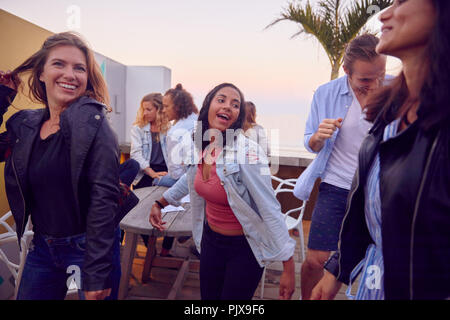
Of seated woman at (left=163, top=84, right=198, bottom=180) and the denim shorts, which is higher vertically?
seated woman at (left=163, top=84, right=198, bottom=180)

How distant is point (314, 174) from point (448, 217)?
117 centimetres

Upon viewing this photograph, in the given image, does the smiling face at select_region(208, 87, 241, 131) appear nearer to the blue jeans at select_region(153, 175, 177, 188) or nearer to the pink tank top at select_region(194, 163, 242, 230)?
the pink tank top at select_region(194, 163, 242, 230)

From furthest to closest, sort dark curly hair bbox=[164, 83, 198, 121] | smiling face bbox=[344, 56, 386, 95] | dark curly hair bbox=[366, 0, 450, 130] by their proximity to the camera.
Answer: dark curly hair bbox=[164, 83, 198, 121] < smiling face bbox=[344, 56, 386, 95] < dark curly hair bbox=[366, 0, 450, 130]

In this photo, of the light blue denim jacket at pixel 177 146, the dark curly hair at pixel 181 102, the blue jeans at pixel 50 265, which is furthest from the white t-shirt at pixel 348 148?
the dark curly hair at pixel 181 102

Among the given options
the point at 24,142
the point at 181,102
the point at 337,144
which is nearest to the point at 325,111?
the point at 337,144

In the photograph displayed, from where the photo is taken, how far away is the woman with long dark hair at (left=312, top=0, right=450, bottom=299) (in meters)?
0.55

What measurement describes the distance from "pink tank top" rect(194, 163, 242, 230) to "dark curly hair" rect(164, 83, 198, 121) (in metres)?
1.73

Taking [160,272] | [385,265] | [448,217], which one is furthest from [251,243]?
[160,272]

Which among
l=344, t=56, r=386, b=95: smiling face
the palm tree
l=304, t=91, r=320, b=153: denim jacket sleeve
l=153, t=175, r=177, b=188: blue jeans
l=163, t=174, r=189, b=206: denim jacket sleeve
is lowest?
l=153, t=175, r=177, b=188: blue jeans

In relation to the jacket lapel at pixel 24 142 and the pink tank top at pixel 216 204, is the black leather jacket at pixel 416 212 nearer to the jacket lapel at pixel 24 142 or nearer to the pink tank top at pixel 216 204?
the pink tank top at pixel 216 204

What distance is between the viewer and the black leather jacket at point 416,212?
545mm

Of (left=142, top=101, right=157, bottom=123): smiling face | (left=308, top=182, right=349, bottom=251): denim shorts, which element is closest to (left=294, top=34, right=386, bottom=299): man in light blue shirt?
(left=308, top=182, right=349, bottom=251): denim shorts

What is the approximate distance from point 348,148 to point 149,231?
1327mm
